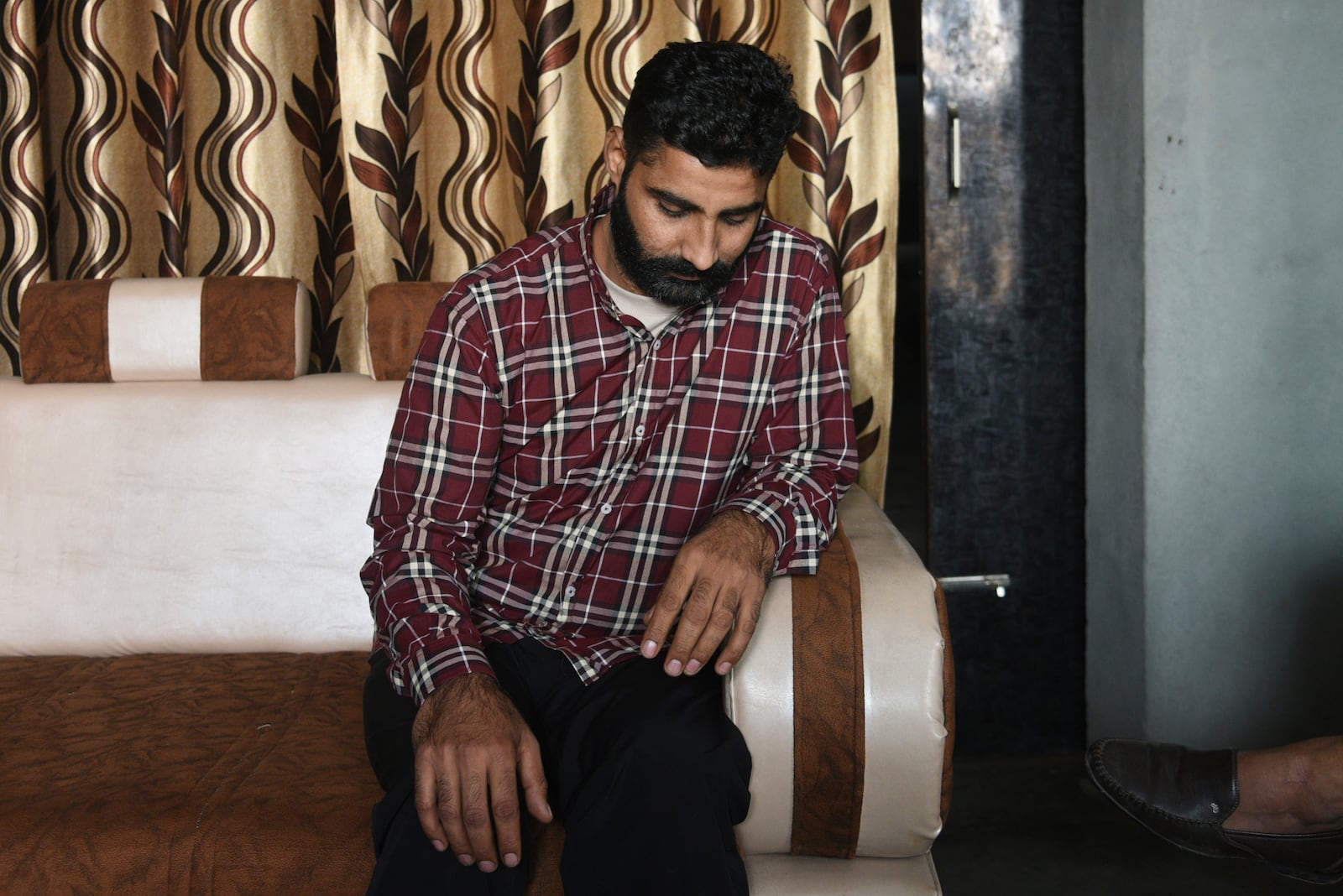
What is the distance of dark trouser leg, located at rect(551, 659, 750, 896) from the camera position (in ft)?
3.17

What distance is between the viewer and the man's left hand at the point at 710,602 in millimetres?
1058

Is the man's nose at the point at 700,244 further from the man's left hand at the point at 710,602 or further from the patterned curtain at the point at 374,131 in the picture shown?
the patterned curtain at the point at 374,131

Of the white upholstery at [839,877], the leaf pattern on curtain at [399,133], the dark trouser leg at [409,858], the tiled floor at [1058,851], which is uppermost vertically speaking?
the leaf pattern on curtain at [399,133]

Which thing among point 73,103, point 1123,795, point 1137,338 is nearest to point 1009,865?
point 1123,795

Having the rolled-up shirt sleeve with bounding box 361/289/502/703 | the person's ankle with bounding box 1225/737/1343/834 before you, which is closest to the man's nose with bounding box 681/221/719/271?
the rolled-up shirt sleeve with bounding box 361/289/502/703

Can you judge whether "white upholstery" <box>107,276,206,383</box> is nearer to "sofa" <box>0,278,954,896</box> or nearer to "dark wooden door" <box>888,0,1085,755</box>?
"sofa" <box>0,278,954,896</box>

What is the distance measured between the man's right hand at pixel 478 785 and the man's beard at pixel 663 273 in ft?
1.69

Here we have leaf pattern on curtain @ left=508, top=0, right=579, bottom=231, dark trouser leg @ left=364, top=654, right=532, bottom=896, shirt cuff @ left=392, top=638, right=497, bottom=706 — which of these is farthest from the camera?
leaf pattern on curtain @ left=508, top=0, right=579, bottom=231

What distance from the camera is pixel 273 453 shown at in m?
1.68

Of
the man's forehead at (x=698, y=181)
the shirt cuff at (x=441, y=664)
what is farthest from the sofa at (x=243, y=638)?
the man's forehead at (x=698, y=181)

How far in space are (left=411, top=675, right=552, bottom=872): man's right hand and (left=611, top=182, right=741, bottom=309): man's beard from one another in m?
0.51

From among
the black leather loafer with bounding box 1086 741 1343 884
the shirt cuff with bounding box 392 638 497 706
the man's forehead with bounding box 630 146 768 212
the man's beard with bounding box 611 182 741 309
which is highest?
the man's forehead with bounding box 630 146 768 212

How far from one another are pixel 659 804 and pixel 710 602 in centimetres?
19

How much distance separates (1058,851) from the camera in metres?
1.71
